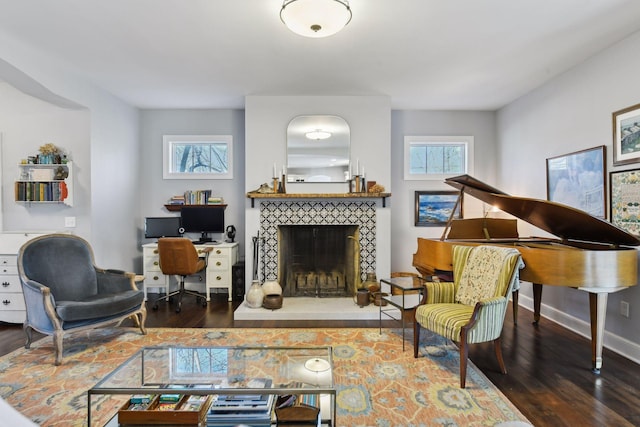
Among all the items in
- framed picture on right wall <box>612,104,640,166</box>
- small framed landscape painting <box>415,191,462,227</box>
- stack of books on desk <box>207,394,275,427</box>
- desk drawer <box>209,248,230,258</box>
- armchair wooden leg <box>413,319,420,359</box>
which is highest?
framed picture on right wall <box>612,104,640,166</box>

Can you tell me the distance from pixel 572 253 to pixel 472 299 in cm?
79

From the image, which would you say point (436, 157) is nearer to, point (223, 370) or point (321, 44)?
point (321, 44)

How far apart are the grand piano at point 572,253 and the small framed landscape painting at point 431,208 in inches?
60.1

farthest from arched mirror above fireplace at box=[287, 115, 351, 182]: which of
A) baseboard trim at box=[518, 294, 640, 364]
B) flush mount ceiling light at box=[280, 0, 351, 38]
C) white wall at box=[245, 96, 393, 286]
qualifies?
baseboard trim at box=[518, 294, 640, 364]

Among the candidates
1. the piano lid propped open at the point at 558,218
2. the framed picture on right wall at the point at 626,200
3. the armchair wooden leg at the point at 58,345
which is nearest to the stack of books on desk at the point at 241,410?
the armchair wooden leg at the point at 58,345

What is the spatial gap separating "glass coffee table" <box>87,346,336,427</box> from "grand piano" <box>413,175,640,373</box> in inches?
68.4

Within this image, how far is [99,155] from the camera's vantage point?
4188mm

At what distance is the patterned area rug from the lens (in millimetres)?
2021

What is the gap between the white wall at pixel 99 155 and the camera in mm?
3258

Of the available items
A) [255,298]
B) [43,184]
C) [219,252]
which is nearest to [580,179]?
[255,298]

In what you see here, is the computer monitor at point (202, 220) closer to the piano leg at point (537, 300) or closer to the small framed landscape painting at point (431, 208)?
the small framed landscape painting at point (431, 208)

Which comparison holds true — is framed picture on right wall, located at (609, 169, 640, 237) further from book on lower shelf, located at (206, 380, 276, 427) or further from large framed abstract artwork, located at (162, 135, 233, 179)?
large framed abstract artwork, located at (162, 135, 233, 179)

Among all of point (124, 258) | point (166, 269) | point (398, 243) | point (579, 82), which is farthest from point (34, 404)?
point (579, 82)

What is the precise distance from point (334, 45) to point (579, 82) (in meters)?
2.55
